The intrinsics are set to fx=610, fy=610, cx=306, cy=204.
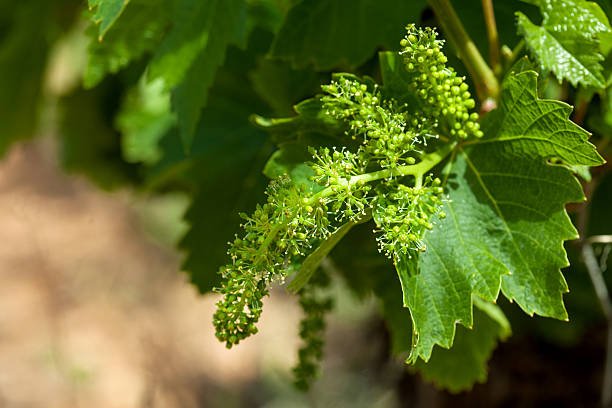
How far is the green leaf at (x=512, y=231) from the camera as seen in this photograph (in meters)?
0.97

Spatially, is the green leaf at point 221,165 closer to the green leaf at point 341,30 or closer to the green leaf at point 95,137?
the green leaf at point 341,30

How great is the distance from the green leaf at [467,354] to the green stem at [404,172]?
602 mm

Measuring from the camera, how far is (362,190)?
3.05ft

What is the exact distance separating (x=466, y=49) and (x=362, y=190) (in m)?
0.41

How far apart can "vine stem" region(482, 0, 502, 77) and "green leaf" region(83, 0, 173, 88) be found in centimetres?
69

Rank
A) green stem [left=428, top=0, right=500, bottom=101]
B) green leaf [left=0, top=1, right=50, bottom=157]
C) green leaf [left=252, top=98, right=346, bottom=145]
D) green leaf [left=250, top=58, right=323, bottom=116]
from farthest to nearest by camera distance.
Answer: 1. green leaf [left=0, top=1, right=50, bottom=157]
2. green leaf [left=250, top=58, right=323, bottom=116]
3. green stem [left=428, top=0, right=500, bottom=101]
4. green leaf [left=252, top=98, right=346, bottom=145]

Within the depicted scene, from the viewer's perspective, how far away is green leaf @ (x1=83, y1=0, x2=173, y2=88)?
4.55ft

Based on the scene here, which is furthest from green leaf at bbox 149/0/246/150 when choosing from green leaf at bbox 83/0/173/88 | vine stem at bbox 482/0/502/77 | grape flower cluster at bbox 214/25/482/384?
vine stem at bbox 482/0/502/77

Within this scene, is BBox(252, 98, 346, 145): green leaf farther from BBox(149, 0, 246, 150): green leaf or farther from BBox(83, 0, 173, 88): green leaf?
BBox(83, 0, 173, 88): green leaf

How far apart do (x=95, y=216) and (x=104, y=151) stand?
4.50m

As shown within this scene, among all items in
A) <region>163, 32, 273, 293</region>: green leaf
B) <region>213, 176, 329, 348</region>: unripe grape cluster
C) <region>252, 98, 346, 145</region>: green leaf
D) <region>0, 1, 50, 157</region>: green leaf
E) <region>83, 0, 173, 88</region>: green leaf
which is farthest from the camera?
<region>0, 1, 50, 157</region>: green leaf

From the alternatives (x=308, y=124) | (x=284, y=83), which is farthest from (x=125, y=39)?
(x=308, y=124)

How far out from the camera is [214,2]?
1283 mm

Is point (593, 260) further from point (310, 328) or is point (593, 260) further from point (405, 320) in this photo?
point (310, 328)
